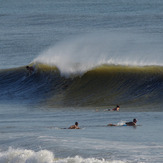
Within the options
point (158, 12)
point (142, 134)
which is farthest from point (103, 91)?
point (158, 12)

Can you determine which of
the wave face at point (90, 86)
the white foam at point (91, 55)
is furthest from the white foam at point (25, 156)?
the white foam at point (91, 55)

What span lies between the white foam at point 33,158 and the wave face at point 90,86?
28.8 ft

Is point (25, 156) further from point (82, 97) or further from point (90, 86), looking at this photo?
point (90, 86)

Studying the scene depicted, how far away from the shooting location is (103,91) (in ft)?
82.0

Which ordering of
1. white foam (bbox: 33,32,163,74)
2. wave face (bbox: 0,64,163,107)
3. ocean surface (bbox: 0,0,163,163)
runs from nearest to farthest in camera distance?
ocean surface (bbox: 0,0,163,163)
wave face (bbox: 0,64,163,107)
white foam (bbox: 33,32,163,74)

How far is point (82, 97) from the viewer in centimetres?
2458

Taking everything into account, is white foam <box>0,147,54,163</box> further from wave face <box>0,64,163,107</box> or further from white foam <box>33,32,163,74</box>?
white foam <box>33,32,163,74</box>

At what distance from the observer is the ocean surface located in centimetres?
1393

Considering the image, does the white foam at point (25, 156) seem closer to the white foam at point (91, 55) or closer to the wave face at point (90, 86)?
the wave face at point (90, 86)

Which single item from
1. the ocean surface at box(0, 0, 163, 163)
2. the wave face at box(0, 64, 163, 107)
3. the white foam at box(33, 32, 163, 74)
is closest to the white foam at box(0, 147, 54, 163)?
the ocean surface at box(0, 0, 163, 163)

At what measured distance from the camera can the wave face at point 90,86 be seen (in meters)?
23.4

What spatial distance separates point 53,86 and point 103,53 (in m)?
5.40

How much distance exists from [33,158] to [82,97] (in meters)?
11.3

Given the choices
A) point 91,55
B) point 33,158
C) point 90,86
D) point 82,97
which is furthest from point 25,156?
point 91,55
